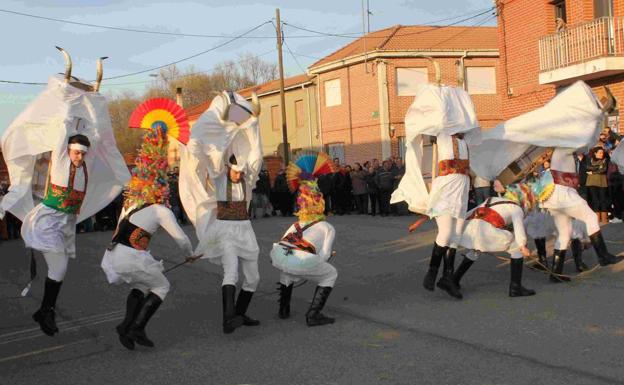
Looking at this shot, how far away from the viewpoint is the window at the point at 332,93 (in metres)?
36.1

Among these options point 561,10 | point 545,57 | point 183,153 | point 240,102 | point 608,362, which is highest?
point 561,10

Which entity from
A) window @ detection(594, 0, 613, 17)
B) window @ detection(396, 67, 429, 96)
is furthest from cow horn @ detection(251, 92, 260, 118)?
window @ detection(396, 67, 429, 96)

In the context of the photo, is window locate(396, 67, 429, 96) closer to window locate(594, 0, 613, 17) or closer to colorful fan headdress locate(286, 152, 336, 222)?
window locate(594, 0, 613, 17)

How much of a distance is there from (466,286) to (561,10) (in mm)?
15439

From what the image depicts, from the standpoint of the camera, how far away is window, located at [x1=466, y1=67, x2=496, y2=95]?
113 feet

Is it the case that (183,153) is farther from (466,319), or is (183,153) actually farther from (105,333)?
(466,319)

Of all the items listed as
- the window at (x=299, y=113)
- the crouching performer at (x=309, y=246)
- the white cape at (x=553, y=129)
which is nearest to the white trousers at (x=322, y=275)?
the crouching performer at (x=309, y=246)

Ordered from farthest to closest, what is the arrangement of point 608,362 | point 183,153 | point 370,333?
1. point 183,153
2. point 370,333
3. point 608,362

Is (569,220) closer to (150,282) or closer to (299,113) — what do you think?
(150,282)

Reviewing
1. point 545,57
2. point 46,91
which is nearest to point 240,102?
point 46,91

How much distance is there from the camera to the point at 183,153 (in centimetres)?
737

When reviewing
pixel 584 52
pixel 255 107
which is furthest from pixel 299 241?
pixel 584 52

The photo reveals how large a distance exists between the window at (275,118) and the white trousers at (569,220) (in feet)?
110

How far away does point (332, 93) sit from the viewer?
36.5 meters
